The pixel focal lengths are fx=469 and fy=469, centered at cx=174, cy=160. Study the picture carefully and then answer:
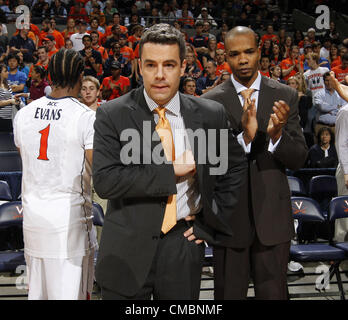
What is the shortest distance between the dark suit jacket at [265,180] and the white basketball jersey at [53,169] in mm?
721

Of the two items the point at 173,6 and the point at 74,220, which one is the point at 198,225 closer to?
the point at 74,220

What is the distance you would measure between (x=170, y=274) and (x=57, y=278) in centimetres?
80

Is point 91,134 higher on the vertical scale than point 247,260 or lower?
A: higher

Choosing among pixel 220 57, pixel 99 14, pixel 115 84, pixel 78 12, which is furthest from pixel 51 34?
pixel 220 57

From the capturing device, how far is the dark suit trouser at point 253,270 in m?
2.21

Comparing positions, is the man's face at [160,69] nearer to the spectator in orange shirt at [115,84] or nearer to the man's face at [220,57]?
the spectator in orange shirt at [115,84]

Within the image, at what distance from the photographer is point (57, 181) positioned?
2275 mm

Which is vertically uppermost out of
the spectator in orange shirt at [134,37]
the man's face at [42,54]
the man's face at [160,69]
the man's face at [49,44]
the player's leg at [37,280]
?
the spectator in orange shirt at [134,37]

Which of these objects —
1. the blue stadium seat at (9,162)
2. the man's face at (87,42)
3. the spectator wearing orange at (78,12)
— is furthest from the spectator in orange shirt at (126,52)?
the blue stadium seat at (9,162)

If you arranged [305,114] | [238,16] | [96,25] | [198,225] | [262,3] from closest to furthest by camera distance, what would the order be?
[198,225]
[305,114]
[96,25]
[238,16]
[262,3]

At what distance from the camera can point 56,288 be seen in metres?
2.30

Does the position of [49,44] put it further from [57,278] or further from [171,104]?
[171,104]

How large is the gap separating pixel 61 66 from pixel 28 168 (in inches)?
20.9
